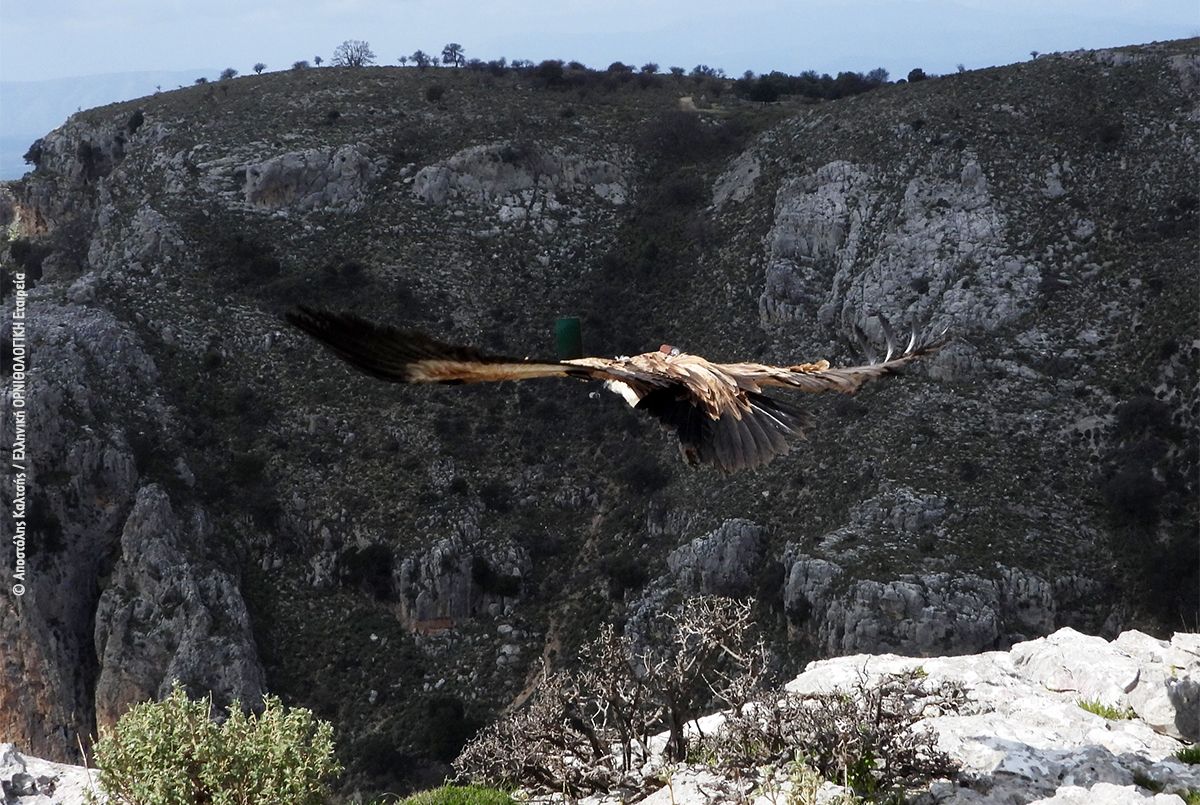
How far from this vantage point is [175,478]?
48.3 m

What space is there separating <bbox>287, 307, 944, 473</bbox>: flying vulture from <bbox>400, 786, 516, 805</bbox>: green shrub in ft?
14.9

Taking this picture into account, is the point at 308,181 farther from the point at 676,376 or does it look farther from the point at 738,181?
the point at 676,376

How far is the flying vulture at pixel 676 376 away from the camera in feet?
24.0

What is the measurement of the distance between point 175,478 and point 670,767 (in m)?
40.7

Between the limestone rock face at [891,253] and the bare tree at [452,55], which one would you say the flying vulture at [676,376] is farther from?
the bare tree at [452,55]

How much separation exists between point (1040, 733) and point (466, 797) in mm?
5236

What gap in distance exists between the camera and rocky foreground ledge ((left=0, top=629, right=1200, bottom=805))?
998 centimetres

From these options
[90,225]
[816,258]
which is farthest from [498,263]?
[90,225]

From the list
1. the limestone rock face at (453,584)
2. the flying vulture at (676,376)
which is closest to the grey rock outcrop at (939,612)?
the limestone rock face at (453,584)

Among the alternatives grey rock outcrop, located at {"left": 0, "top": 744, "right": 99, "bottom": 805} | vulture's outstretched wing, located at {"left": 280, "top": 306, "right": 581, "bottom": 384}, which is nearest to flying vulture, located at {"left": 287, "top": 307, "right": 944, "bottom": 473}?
vulture's outstretched wing, located at {"left": 280, "top": 306, "right": 581, "bottom": 384}

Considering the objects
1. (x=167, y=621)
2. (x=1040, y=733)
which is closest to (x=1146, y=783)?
(x=1040, y=733)

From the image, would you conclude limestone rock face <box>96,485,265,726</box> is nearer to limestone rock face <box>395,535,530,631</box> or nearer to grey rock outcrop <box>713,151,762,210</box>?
limestone rock face <box>395,535,530,631</box>

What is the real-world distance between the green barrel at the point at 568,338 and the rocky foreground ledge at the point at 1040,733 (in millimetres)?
3360

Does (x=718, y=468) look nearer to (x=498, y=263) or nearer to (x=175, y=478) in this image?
(x=175, y=478)
